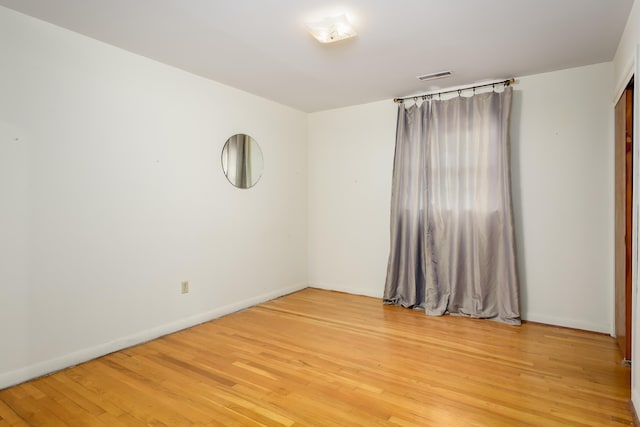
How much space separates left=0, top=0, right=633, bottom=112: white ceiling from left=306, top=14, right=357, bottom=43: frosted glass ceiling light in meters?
0.06

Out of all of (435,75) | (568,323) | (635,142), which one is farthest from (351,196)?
(635,142)

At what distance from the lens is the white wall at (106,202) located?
8.05ft

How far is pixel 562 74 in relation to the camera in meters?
3.49

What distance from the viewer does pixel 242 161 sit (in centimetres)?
416

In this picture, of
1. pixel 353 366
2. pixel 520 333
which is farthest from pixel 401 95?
pixel 353 366

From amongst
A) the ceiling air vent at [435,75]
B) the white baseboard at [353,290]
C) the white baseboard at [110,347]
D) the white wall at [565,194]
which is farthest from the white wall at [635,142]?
the white baseboard at [110,347]

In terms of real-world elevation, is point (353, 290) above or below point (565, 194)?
below

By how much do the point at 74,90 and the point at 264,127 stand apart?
209 centimetres

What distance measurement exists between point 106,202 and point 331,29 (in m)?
2.16

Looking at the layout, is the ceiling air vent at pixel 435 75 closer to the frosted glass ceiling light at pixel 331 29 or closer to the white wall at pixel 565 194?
the white wall at pixel 565 194

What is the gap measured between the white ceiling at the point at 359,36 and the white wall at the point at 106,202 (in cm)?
29

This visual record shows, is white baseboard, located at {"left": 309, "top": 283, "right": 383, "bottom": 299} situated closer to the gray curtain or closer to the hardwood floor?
the gray curtain

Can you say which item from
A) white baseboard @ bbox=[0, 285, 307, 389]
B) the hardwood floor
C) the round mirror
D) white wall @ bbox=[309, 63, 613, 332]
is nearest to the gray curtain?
white wall @ bbox=[309, 63, 613, 332]

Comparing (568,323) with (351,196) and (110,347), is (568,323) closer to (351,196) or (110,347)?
(351,196)
